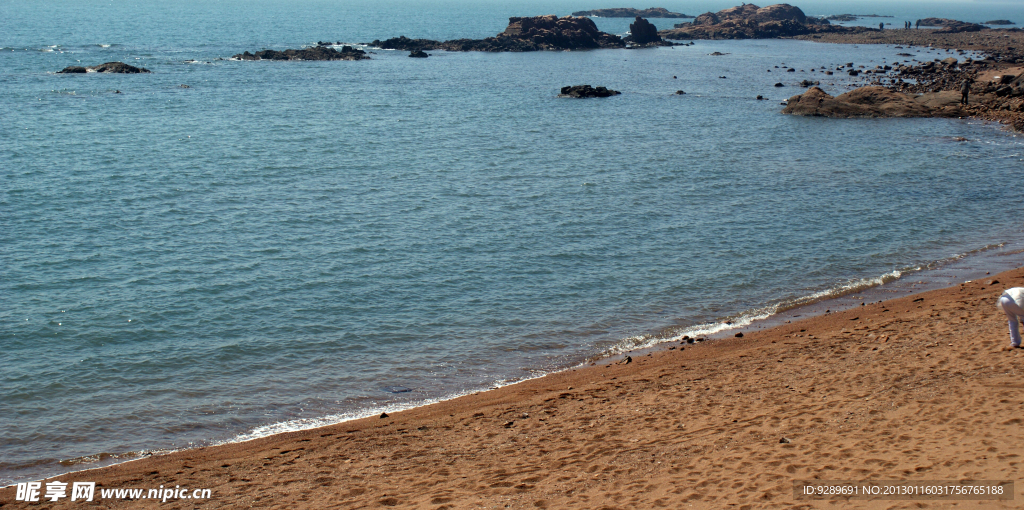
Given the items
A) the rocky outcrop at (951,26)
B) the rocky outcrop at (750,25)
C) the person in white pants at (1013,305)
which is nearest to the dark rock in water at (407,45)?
the rocky outcrop at (750,25)

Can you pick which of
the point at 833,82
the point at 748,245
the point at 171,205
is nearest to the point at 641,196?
the point at 748,245

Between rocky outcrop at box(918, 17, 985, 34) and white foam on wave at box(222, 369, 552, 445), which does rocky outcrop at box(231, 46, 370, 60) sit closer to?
white foam on wave at box(222, 369, 552, 445)

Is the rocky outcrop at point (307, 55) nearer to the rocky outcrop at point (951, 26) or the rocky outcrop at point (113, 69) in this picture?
the rocky outcrop at point (113, 69)

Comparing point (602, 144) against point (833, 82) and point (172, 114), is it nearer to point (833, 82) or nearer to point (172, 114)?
point (172, 114)

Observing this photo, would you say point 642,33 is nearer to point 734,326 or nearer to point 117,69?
point 117,69

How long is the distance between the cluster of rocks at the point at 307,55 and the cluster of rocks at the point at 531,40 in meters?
15.5

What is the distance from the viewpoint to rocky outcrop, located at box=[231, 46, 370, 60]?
87.4m

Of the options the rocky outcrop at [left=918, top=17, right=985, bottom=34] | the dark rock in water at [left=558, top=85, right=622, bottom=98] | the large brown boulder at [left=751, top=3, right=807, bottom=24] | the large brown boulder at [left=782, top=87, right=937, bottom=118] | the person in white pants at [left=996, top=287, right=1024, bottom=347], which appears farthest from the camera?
the large brown boulder at [left=751, top=3, right=807, bottom=24]

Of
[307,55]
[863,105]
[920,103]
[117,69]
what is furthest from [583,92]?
[117,69]

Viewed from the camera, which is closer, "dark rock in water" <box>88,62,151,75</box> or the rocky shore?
the rocky shore

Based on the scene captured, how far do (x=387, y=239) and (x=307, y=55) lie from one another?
71.8m

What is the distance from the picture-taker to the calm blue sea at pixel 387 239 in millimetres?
16172

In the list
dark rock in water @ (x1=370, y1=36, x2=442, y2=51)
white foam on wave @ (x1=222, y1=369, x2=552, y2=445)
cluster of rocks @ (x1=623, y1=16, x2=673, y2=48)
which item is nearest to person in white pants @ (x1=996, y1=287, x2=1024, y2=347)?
white foam on wave @ (x1=222, y1=369, x2=552, y2=445)

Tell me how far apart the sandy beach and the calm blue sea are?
7.37 ft
